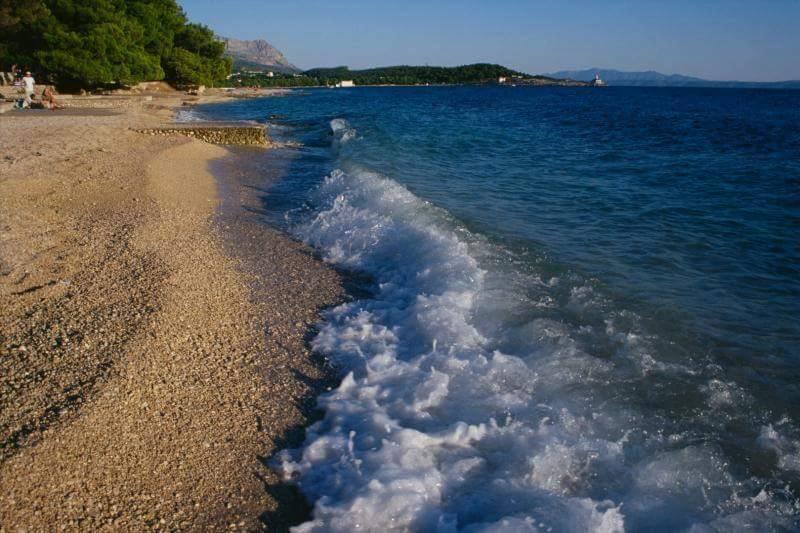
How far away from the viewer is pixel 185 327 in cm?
537

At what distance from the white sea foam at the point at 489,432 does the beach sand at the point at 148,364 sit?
407 millimetres

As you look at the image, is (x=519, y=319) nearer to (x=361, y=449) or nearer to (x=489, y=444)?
(x=489, y=444)

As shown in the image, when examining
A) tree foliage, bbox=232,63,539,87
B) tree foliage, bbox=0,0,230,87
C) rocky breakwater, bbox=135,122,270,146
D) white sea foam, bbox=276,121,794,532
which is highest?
tree foliage, bbox=232,63,539,87

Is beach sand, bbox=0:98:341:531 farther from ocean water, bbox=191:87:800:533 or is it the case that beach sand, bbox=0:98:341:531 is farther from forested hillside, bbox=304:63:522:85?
forested hillside, bbox=304:63:522:85

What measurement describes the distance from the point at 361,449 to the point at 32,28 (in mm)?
46141

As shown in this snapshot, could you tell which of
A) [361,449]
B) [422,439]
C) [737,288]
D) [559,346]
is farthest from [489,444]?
[737,288]

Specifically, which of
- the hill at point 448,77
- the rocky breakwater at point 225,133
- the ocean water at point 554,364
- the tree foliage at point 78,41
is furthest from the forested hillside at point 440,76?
the ocean water at point 554,364

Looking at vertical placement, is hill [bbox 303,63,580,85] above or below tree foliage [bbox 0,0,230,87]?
above

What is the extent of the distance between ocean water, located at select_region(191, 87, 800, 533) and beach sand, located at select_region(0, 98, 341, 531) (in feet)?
1.37

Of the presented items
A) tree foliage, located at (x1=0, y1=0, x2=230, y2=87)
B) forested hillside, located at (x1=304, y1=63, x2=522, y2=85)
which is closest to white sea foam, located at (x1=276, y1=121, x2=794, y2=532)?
tree foliage, located at (x1=0, y1=0, x2=230, y2=87)

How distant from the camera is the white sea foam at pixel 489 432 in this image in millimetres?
3459

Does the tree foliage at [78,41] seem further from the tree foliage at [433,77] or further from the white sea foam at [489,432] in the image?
the tree foliage at [433,77]

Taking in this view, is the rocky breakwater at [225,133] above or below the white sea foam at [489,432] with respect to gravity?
above

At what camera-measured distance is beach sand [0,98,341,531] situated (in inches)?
132
